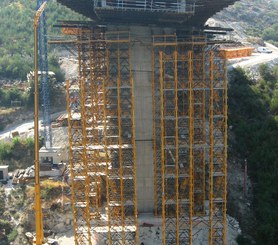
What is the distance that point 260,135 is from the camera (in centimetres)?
3441

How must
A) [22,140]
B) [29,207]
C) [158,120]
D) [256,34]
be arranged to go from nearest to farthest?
[158,120] → [29,207] → [22,140] → [256,34]

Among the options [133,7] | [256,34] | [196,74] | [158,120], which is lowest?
[158,120]

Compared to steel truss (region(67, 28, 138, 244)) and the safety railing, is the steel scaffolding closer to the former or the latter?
steel truss (region(67, 28, 138, 244))

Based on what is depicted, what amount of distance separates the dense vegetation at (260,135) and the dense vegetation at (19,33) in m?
24.3

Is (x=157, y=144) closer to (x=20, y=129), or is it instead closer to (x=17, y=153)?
(x=17, y=153)

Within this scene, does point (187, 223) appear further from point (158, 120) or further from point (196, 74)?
point (196, 74)

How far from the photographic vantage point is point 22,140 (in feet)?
129

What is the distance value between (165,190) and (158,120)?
4.43m

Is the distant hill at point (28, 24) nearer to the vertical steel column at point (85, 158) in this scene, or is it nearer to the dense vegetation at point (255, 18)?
the dense vegetation at point (255, 18)

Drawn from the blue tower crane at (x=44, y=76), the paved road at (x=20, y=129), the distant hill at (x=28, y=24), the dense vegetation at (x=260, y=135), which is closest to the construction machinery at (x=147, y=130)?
the dense vegetation at (x=260, y=135)

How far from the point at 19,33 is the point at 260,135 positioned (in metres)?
43.3

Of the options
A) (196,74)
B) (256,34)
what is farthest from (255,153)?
(256,34)

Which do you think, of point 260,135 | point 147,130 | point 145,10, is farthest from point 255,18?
point 145,10

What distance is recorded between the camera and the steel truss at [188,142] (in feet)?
84.8
